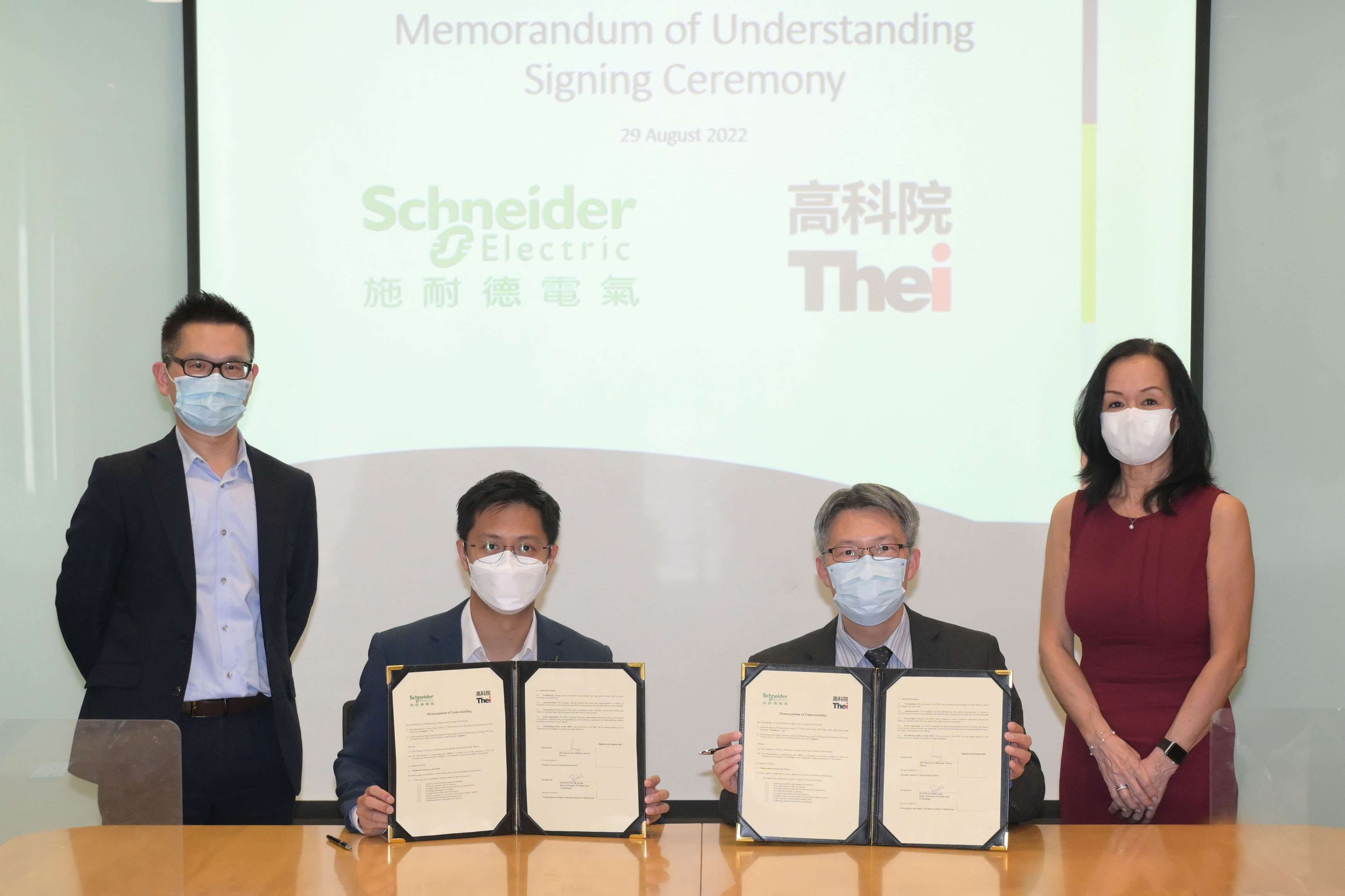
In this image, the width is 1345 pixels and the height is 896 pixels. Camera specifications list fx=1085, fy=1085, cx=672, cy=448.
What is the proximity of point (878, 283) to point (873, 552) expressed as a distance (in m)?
1.67

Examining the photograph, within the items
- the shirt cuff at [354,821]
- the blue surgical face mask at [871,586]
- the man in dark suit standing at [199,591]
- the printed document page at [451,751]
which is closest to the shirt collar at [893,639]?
the blue surgical face mask at [871,586]

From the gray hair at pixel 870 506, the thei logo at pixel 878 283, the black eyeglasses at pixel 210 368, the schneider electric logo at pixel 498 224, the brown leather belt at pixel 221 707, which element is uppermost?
the schneider electric logo at pixel 498 224

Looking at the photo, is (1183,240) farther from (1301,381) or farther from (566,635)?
(566,635)

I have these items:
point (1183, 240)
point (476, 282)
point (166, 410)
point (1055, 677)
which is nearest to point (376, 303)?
point (476, 282)

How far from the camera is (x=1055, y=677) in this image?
2572 mm

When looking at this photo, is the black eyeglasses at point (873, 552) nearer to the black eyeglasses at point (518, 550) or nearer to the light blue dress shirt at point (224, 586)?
the black eyeglasses at point (518, 550)

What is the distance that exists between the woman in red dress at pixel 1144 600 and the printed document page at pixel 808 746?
76 cm

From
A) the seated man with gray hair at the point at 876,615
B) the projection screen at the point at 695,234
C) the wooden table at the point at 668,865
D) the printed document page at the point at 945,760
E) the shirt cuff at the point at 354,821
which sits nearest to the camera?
the wooden table at the point at 668,865

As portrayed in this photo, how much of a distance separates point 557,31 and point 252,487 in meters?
1.94

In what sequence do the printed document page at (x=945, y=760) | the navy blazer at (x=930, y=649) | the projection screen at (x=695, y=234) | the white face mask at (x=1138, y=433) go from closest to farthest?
1. the printed document page at (x=945, y=760)
2. the navy blazer at (x=930, y=649)
3. the white face mask at (x=1138, y=433)
4. the projection screen at (x=695, y=234)

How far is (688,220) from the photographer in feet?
12.3

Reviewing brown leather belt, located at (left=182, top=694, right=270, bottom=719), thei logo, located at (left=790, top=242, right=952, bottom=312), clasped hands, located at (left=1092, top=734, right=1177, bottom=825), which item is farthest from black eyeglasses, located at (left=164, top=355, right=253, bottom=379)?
clasped hands, located at (left=1092, top=734, right=1177, bottom=825)

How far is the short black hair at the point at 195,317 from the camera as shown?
264cm

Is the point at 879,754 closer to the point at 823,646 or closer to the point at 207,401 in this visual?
the point at 823,646
